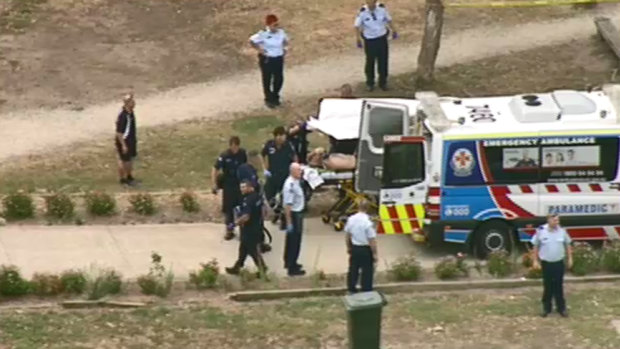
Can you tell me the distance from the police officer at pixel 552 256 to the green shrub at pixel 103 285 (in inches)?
207

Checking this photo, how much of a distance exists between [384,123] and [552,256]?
14.5 feet

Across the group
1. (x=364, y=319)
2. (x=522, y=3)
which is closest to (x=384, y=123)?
(x=364, y=319)

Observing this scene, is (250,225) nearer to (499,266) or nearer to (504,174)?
(499,266)

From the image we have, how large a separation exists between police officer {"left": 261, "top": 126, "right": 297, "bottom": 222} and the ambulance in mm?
1398

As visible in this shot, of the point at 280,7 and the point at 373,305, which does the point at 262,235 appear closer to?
the point at 373,305

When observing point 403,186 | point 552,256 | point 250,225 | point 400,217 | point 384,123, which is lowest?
point 552,256

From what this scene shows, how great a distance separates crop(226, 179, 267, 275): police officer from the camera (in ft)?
65.4

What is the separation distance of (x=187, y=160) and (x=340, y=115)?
3.25m

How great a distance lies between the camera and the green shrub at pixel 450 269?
2020 centimetres

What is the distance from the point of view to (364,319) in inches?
616

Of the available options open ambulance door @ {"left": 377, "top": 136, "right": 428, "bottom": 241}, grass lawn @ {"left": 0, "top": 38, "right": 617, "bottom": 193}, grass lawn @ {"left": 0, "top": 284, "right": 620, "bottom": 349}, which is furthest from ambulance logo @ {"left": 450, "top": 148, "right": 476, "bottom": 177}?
grass lawn @ {"left": 0, "top": 38, "right": 617, "bottom": 193}

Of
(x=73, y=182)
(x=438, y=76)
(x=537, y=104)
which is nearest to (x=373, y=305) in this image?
(x=537, y=104)

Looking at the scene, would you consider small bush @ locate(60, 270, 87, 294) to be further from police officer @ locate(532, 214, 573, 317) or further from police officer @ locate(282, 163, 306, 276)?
police officer @ locate(532, 214, 573, 317)

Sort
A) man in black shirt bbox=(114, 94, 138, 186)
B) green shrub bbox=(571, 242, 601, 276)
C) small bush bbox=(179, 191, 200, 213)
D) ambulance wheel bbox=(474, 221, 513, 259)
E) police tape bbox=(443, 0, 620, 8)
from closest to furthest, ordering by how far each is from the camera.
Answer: green shrub bbox=(571, 242, 601, 276), ambulance wheel bbox=(474, 221, 513, 259), small bush bbox=(179, 191, 200, 213), man in black shirt bbox=(114, 94, 138, 186), police tape bbox=(443, 0, 620, 8)
